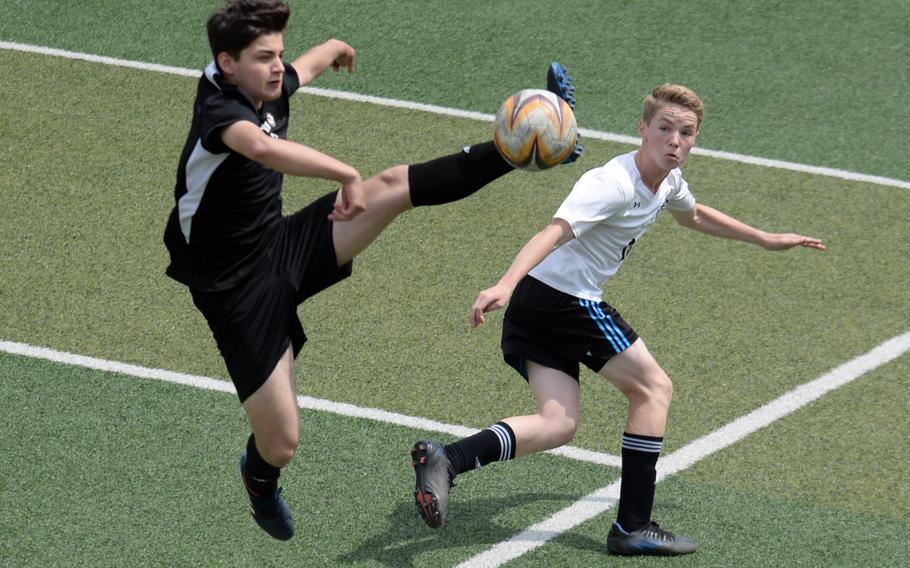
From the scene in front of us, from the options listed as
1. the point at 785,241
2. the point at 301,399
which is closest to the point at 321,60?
the point at 301,399

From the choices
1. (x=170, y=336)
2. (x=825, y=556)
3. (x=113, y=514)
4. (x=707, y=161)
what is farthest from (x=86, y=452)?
(x=707, y=161)

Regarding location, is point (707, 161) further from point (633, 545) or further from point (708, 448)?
point (633, 545)

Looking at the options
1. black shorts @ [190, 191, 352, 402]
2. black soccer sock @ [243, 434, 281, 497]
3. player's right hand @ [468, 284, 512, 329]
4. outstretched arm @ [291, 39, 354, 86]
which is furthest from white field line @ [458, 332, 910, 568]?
outstretched arm @ [291, 39, 354, 86]

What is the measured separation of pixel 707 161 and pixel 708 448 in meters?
4.28

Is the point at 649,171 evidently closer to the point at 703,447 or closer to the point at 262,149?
the point at 703,447

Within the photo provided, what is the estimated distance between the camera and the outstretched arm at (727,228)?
7.12 m

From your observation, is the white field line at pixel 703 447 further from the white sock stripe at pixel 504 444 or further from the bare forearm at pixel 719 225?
the bare forearm at pixel 719 225

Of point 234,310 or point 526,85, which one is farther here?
point 526,85

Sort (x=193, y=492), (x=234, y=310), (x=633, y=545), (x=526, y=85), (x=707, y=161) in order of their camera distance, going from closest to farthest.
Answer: (x=234, y=310) → (x=633, y=545) → (x=193, y=492) → (x=707, y=161) → (x=526, y=85)

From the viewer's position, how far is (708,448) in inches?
303

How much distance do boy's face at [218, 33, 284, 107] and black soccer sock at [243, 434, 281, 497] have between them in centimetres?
160

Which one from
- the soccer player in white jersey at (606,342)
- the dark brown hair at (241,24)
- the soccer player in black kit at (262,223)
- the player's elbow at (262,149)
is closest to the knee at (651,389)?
the soccer player in white jersey at (606,342)

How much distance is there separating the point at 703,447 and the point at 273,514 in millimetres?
2572

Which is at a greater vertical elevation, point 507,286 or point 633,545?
point 507,286
